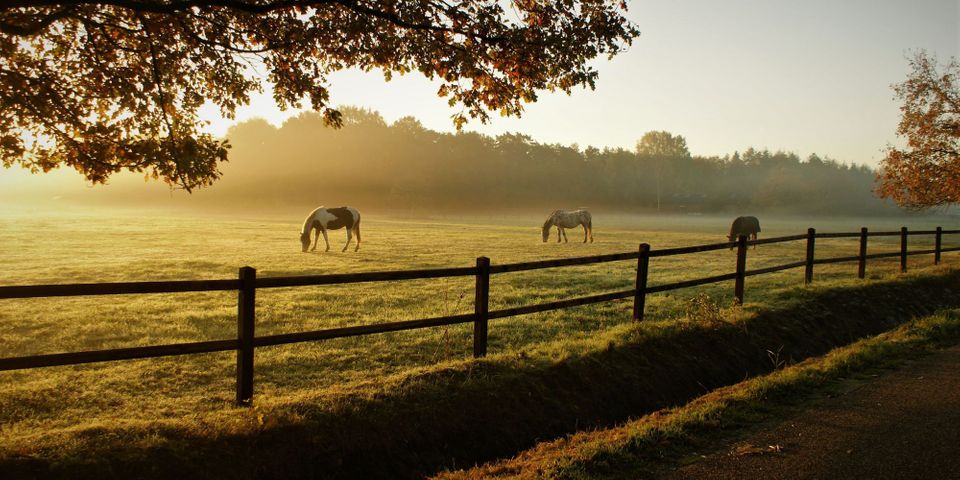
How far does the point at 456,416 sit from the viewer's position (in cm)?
551

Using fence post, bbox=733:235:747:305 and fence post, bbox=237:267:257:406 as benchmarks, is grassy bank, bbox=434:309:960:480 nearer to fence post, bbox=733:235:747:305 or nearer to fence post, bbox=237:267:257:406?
fence post, bbox=237:267:257:406

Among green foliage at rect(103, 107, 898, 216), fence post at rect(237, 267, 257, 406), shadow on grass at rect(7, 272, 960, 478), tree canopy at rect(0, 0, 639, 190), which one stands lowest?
shadow on grass at rect(7, 272, 960, 478)

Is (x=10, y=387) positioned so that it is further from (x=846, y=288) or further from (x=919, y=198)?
(x=919, y=198)

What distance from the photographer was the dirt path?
4.11m

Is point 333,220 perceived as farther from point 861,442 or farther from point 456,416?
point 861,442

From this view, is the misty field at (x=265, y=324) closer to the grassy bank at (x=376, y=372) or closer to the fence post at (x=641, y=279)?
the grassy bank at (x=376, y=372)

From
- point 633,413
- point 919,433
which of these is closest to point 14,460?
point 633,413

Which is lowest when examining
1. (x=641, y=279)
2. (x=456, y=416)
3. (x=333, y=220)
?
(x=456, y=416)

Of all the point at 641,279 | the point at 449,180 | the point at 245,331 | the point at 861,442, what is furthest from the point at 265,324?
the point at 449,180

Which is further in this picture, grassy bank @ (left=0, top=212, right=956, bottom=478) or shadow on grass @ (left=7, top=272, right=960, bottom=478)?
grassy bank @ (left=0, top=212, right=956, bottom=478)

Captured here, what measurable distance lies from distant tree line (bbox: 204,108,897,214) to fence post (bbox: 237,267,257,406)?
68387 millimetres

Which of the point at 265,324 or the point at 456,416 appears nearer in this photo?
the point at 456,416

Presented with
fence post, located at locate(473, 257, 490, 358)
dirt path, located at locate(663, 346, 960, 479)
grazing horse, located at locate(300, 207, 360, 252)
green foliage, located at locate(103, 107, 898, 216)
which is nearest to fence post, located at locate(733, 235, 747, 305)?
dirt path, located at locate(663, 346, 960, 479)

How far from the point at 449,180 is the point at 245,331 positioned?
8967 centimetres
